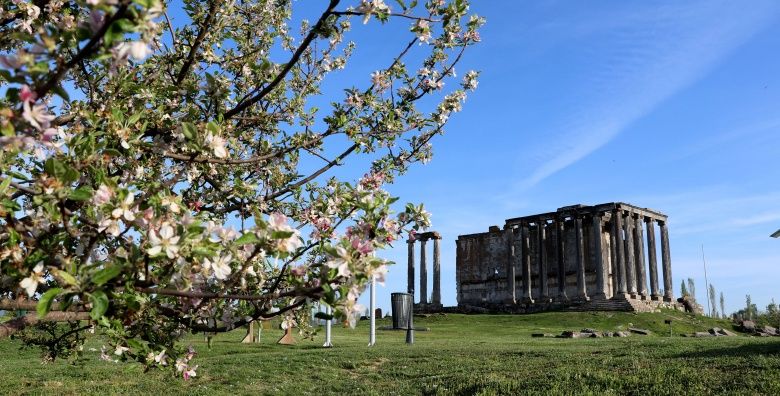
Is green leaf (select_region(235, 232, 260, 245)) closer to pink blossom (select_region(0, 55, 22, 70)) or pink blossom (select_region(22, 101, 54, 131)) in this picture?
pink blossom (select_region(22, 101, 54, 131))

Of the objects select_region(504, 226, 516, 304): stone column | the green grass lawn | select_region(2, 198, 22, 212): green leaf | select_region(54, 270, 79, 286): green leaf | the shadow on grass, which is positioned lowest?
the green grass lawn

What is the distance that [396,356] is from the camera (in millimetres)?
18766

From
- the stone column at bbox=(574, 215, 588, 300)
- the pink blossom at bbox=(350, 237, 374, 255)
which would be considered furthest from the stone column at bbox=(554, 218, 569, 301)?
the pink blossom at bbox=(350, 237, 374, 255)

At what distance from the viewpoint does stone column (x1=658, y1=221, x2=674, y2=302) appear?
60938 mm

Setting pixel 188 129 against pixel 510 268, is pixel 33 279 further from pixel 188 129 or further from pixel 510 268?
pixel 510 268

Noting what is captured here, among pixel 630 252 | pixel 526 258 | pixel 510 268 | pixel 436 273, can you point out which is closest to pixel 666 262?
pixel 630 252

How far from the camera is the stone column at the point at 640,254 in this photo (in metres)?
61.9

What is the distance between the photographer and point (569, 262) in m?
68.2

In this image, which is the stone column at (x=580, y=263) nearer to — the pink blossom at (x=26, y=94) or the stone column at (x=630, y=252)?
the stone column at (x=630, y=252)

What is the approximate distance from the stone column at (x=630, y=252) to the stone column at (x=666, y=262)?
2966 millimetres

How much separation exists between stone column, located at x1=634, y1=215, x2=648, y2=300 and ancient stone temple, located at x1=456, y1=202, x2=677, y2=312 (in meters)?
0.09

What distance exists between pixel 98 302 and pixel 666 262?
6573 centimetres

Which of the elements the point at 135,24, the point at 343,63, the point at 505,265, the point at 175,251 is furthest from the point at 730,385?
the point at 505,265

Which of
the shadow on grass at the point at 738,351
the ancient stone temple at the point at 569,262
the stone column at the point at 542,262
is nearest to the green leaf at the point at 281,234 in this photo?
the shadow on grass at the point at 738,351
